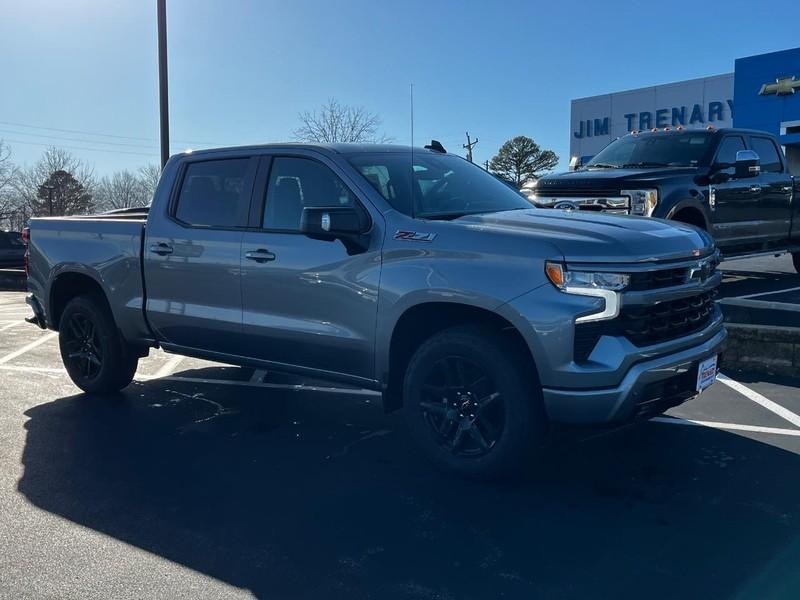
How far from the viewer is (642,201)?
7.81 m

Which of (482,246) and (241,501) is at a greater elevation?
(482,246)

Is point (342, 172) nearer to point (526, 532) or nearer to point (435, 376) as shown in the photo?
point (435, 376)

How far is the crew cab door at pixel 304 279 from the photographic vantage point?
4559 millimetres

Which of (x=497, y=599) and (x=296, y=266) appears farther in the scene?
(x=296, y=266)

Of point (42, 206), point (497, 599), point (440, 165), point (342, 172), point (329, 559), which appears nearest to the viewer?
point (497, 599)

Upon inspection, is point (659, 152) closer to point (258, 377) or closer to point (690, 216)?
point (690, 216)

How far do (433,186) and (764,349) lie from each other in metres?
3.62

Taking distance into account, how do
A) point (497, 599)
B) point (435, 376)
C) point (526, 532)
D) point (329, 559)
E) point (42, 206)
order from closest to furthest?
point (497, 599), point (329, 559), point (526, 532), point (435, 376), point (42, 206)

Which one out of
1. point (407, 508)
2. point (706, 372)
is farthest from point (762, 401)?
point (407, 508)

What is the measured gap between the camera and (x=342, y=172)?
15.7 feet

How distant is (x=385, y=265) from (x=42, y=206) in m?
60.6

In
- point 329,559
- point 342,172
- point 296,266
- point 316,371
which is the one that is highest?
point 342,172

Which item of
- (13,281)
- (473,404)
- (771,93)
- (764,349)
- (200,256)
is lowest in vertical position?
(13,281)

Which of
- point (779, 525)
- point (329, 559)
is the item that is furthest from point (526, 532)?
point (779, 525)
